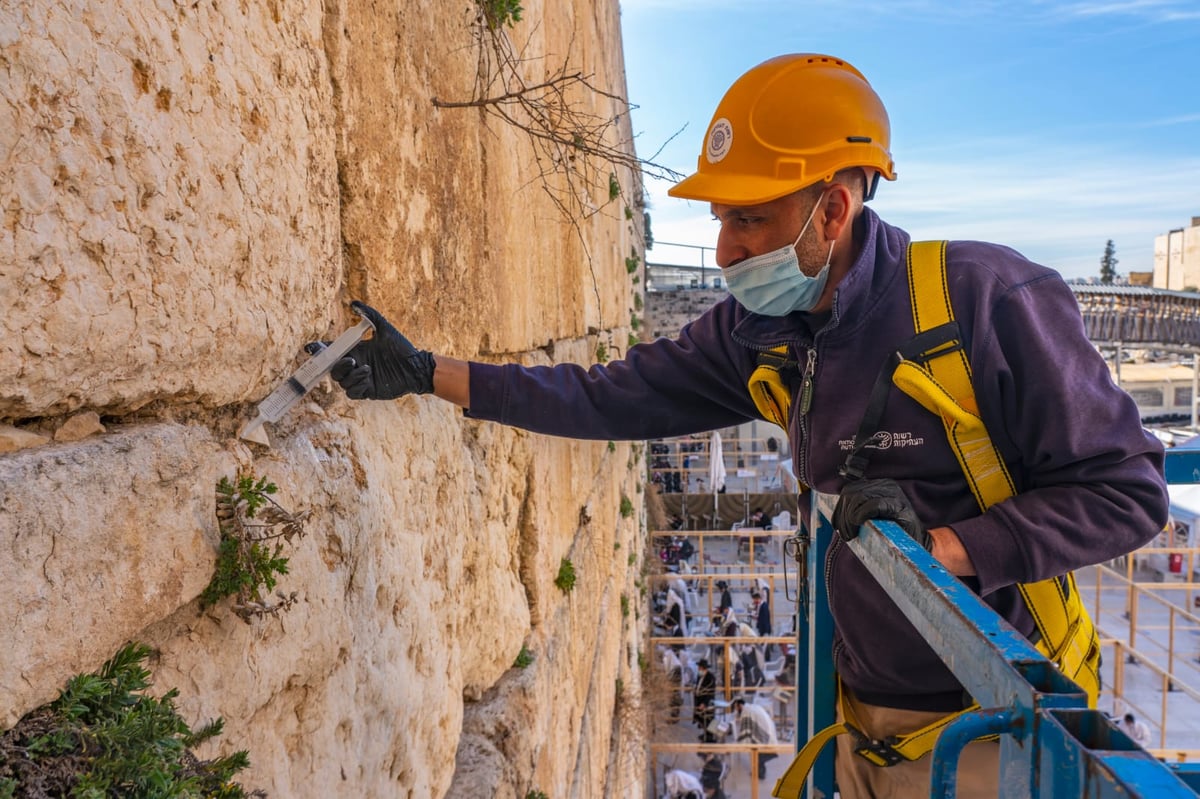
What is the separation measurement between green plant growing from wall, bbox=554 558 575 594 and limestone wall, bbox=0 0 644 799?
549 millimetres

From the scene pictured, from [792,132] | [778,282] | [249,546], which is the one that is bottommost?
[249,546]

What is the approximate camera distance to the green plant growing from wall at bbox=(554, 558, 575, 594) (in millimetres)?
3113

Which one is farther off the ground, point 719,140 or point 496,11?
point 496,11

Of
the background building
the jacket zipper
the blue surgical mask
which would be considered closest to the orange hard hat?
the blue surgical mask

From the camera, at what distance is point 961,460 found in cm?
179

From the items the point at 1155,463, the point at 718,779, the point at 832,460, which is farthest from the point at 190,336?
the point at 718,779

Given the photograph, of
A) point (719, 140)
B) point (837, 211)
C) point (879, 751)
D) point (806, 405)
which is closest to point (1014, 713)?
point (806, 405)

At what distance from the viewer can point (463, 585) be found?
2.03m

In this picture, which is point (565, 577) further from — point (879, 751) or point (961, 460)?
point (961, 460)

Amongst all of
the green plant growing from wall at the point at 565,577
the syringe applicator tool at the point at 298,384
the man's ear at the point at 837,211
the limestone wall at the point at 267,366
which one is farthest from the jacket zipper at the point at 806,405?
the green plant growing from wall at the point at 565,577

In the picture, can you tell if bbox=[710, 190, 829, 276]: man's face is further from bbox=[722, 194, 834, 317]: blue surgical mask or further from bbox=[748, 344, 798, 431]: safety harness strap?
bbox=[748, 344, 798, 431]: safety harness strap

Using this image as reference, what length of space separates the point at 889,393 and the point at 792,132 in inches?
23.4

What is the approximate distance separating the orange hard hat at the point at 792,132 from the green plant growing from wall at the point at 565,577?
5.09ft

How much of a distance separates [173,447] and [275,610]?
10.0 inches
